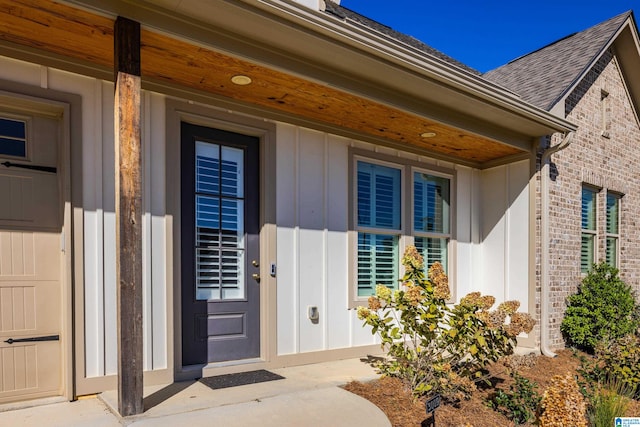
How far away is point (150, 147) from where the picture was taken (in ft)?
13.6

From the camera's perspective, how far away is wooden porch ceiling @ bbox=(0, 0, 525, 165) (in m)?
3.19

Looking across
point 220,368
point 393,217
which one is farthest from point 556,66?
point 220,368

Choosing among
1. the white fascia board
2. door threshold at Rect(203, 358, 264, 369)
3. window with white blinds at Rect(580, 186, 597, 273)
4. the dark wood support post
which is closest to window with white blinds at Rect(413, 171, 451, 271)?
the white fascia board

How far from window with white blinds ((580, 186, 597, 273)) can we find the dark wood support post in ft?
22.2

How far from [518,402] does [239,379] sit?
97.2 inches

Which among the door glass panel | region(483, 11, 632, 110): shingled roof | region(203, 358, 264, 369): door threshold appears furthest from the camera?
region(483, 11, 632, 110): shingled roof

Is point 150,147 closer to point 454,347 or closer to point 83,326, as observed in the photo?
point 83,326

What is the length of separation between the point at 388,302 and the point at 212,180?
6.86 feet

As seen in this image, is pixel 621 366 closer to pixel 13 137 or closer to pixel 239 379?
pixel 239 379

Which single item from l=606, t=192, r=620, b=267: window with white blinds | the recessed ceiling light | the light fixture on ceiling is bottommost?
l=606, t=192, r=620, b=267: window with white blinds

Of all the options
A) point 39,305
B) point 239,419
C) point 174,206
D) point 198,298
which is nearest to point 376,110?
point 174,206

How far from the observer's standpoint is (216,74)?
409 cm

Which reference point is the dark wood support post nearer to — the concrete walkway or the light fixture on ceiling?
the concrete walkway

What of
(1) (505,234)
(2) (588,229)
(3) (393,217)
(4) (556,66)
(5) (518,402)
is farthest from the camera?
(4) (556,66)
